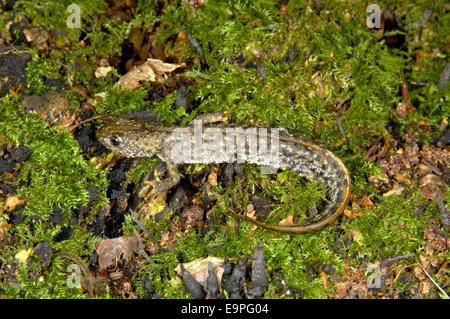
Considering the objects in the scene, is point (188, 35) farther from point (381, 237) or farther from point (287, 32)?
point (381, 237)

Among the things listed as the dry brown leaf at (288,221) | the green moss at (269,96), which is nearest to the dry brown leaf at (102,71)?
→ the green moss at (269,96)

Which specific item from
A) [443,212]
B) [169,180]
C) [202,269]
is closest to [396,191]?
[443,212]

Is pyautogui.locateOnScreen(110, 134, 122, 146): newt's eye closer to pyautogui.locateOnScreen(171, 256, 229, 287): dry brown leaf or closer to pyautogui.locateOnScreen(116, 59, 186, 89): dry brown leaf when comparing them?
pyautogui.locateOnScreen(116, 59, 186, 89): dry brown leaf

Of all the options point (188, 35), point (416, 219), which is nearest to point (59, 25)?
point (188, 35)

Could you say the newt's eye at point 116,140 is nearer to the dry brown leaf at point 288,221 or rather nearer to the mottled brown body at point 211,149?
the mottled brown body at point 211,149

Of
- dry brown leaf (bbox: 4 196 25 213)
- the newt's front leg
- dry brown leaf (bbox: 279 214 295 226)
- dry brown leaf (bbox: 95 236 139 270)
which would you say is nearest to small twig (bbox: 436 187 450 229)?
dry brown leaf (bbox: 279 214 295 226)

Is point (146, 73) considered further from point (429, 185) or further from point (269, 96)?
point (429, 185)
